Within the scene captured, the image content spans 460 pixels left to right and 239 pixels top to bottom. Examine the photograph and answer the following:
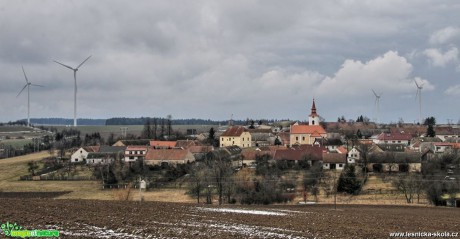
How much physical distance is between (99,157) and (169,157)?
64.3 feet

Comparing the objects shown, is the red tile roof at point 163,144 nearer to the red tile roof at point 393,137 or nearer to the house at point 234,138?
the house at point 234,138

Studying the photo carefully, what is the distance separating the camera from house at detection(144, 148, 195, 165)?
97688 millimetres

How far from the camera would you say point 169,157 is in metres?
98.8

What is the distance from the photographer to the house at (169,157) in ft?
320

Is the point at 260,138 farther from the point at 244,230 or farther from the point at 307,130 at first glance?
the point at 244,230

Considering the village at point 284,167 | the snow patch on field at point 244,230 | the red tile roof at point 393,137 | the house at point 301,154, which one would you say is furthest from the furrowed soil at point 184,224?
the red tile roof at point 393,137

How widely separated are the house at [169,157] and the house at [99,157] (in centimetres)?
1046

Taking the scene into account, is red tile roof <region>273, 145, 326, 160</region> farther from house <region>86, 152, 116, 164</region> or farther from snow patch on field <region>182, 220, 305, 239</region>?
snow patch on field <region>182, 220, 305, 239</region>

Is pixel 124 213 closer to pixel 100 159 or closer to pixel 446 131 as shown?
pixel 100 159

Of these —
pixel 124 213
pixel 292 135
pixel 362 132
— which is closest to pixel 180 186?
pixel 124 213

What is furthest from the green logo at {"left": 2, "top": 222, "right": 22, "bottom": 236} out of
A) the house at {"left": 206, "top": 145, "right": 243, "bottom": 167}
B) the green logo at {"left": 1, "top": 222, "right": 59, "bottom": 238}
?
the house at {"left": 206, "top": 145, "right": 243, "bottom": 167}

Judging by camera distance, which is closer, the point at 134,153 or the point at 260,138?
the point at 134,153

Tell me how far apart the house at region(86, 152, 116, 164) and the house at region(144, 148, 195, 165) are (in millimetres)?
10464

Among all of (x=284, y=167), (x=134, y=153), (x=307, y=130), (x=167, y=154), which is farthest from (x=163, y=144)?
(x=284, y=167)
